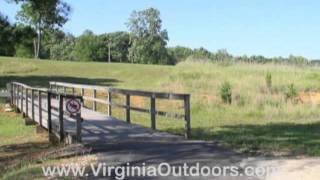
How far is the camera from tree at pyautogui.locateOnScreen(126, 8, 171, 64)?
441 ft

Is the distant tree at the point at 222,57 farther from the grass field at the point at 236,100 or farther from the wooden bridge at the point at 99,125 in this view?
the wooden bridge at the point at 99,125

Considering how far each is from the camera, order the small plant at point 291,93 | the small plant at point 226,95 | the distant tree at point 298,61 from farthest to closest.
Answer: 1. the distant tree at point 298,61
2. the small plant at point 291,93
3. the small plant at point 226,95

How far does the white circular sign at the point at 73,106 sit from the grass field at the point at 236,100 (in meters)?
3.14

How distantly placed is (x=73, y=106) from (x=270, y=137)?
15.4 ft

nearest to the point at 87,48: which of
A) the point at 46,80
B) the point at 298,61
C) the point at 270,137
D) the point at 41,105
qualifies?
the point at 298,61

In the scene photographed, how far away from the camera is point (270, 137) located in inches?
609

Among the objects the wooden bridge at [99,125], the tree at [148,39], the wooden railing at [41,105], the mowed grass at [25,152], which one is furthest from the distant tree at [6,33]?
the tree at [148,39]

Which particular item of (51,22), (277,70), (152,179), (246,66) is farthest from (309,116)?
(51,22)

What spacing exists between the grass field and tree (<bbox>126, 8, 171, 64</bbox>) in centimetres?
7537

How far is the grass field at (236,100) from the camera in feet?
49.4

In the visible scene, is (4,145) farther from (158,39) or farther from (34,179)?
(158,39)

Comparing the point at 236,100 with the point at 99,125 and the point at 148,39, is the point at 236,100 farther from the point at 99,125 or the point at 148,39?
the point at 148,39

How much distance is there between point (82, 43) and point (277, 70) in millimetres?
111604

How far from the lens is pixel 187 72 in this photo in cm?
4150
